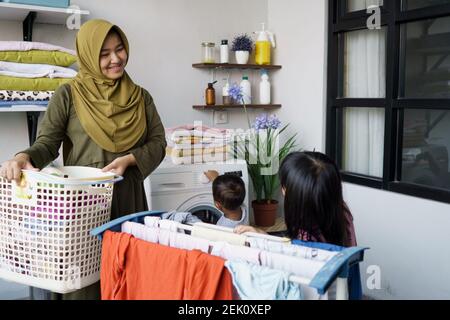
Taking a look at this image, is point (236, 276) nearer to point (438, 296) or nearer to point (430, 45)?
point (438, 296)

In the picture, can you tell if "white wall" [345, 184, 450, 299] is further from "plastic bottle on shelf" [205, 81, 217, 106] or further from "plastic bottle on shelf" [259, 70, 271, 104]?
"plastic bottle on shelf" [205, 81, 217, 106]

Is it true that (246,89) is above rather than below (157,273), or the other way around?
above

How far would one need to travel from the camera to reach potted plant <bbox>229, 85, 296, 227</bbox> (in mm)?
3439

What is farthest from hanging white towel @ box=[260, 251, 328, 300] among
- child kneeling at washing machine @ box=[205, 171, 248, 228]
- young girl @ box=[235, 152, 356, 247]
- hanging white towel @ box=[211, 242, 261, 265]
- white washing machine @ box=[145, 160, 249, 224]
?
white washing machine @ box=[145, 160, 249, 224]

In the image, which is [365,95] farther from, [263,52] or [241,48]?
[241,48]

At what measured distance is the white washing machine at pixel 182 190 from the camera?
9.31 feet

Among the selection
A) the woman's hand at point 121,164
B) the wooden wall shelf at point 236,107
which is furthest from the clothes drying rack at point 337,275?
the wooden wall shelf at point 236,107

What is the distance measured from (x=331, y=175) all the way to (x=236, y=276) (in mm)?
525

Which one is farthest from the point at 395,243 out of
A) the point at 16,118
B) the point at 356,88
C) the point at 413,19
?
the point at 16,118

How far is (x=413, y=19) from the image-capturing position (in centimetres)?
283

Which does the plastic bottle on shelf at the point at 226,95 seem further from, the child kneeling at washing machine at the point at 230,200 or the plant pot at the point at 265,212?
the child kneeling at washing machine at the point at 230,200

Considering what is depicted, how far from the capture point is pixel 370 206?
3.20 m

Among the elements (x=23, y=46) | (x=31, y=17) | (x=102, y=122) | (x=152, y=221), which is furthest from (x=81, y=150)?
(x=31, y=17)

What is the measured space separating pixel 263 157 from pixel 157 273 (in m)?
2.35
